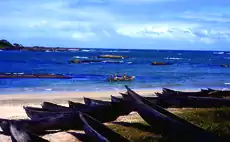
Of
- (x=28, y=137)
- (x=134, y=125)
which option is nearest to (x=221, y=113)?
(x=134, y=125)

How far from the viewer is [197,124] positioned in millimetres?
12430

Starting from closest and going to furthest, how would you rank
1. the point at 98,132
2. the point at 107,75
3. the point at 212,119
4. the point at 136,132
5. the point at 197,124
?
the point at 98,132 → the point at 136,132 → the point at 197,124 → the point at 212,119 → the point at 107,75

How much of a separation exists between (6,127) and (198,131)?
21.8 ft

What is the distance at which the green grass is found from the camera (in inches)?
432

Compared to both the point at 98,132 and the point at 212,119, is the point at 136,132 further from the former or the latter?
the point at 212,119

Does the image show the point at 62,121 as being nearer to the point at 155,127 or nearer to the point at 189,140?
the point at 155,127

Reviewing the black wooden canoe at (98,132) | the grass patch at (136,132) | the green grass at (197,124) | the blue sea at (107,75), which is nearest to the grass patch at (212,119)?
the green grass at (197,124)

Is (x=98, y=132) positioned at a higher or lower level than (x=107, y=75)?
higher

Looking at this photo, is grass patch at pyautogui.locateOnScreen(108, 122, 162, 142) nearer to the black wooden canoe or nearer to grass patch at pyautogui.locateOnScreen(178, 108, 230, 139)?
the black wooden canoe

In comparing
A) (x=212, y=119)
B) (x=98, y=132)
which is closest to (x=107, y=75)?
(x=212, y=119)

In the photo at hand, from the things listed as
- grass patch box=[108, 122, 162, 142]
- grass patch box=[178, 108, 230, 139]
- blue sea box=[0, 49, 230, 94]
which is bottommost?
blue sea box=[0, 49, 230, 94]

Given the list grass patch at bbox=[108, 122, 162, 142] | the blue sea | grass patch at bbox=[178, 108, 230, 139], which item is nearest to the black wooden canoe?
grass patch at bbox=[108, 122, 162, 142]

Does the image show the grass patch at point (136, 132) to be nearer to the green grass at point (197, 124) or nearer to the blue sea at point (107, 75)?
the green grass at point (197, 124)

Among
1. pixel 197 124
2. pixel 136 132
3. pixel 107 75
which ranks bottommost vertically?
pixel 107 75
